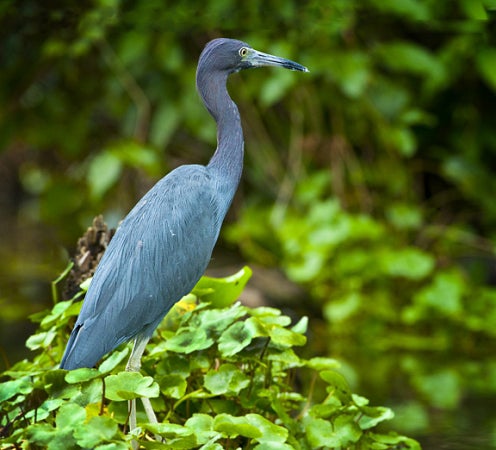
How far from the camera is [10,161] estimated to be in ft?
43.7

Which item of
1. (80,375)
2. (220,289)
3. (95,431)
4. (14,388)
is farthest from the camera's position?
(220,289)

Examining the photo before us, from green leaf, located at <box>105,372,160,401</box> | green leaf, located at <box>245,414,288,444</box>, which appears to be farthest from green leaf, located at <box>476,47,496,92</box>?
green leaf, located at <box>105,372,160,401</box>

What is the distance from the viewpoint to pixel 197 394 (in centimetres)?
355

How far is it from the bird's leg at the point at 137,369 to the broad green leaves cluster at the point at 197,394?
0.03m

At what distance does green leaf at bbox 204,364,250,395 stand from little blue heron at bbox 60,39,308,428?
0.87 ft

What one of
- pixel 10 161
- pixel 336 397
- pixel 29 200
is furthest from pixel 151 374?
pixel 29 200

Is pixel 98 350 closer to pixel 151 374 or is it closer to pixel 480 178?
pixel 151 374

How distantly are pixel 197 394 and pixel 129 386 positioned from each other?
1.38ft

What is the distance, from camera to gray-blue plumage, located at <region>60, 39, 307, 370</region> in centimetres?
344

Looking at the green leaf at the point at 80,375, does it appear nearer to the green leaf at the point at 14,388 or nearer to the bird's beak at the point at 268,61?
the green leaf at the point at 14,388

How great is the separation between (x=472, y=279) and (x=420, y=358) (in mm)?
1152

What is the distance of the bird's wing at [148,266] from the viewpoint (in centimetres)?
344

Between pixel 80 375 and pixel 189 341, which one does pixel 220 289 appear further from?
pixel 80 375

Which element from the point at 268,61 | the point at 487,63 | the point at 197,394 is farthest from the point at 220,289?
the point at 487,63
